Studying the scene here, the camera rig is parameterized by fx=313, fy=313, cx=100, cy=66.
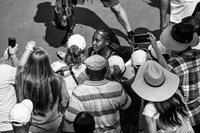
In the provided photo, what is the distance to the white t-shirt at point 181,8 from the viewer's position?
4783mm

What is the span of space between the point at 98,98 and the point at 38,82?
2.26 feet

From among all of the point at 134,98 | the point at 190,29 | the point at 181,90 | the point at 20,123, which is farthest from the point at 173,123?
the point at 20,123

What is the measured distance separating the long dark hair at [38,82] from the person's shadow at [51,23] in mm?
2966

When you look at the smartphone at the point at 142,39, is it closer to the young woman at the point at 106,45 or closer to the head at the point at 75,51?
the young woman at the point at 106,45

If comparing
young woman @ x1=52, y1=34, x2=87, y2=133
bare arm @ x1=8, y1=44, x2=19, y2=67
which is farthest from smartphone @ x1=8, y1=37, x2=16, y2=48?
young woman @ x1=52, y1=34, x2=87, y2=133

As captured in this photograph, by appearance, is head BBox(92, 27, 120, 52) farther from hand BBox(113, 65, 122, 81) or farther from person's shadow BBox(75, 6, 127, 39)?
person's shadow BBox(75, 6, 127, 39)

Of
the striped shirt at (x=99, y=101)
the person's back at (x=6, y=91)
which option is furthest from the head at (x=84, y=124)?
the person's back at (x=6, y=91)

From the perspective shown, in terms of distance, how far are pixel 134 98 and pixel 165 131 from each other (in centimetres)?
78

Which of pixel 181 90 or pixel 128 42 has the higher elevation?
pixel 181 90

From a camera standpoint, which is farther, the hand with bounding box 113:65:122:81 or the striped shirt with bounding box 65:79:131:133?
the hand with bounding box 113:65:122:81

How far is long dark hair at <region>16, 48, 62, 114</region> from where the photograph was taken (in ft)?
10.9

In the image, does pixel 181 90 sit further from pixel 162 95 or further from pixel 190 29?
pixel 190 29

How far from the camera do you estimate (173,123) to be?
2.91 metres

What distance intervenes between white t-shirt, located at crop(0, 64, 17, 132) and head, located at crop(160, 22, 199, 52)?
1815mm
